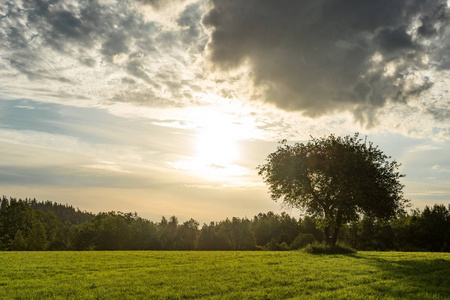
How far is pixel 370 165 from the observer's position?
1738 inches

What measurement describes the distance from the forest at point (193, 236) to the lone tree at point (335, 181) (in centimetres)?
2935

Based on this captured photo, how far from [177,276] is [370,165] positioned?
3320cm

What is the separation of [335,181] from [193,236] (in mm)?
129656

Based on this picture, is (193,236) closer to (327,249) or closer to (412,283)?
(327,249)

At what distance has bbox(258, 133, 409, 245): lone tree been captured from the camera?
4306 centimetres

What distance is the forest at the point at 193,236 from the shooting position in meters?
99.9

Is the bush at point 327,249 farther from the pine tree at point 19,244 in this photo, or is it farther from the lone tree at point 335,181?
the pine tree at point 19,244

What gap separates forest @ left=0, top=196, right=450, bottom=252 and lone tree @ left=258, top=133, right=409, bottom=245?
2935 centimetres

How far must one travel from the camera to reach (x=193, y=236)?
16425 cm

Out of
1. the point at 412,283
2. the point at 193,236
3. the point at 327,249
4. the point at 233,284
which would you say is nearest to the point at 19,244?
the point at 193,236

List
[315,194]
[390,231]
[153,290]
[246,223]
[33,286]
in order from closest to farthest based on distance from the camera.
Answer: [153,290] → [33,286] → [315,194] → [390,231] → [246,223]

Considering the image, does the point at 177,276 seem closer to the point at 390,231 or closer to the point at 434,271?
the point at 434,271

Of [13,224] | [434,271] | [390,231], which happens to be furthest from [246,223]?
[434,271]

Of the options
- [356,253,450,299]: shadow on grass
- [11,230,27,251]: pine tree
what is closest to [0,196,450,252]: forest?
[11,230,27,251]: pine tree
